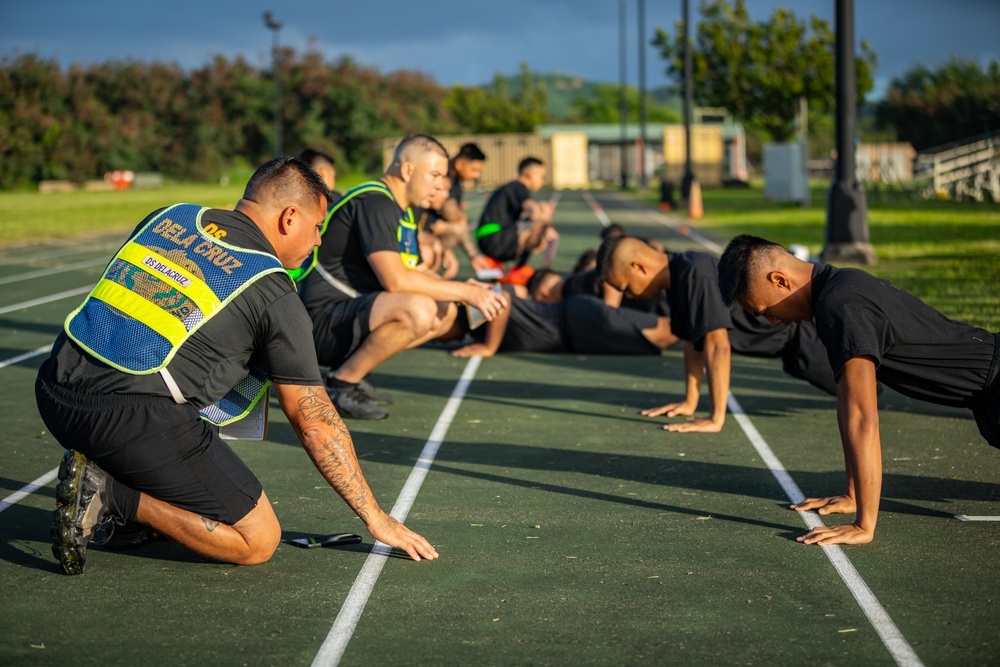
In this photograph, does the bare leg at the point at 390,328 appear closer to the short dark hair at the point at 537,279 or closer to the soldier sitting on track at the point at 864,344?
the soldier sitting on track at the point at 864,344

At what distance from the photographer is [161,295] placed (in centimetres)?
423

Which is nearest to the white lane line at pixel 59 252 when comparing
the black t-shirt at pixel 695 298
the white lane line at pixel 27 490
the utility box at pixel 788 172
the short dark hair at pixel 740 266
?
the white lane line at pixel 27 490

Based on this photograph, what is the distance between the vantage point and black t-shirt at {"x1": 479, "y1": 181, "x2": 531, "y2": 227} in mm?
13930

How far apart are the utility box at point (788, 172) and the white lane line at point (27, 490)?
30007 millimetres

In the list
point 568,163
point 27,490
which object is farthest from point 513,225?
point 568,163

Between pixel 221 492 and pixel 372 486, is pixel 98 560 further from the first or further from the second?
pixel 372 486

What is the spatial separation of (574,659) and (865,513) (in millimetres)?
1626

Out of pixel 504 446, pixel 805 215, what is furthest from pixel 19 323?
pixel 805 215

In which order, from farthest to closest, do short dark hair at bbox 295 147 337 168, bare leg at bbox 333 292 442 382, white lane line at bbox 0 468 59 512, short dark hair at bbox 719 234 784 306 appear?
short dark hair at bbox 295 147 337 168 → bare leg at bbox 333 292 442 382 → white lane line at bbox 0 468 59 512 → short dark hair at bbox 719 234 784 306

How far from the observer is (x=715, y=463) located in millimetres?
6254

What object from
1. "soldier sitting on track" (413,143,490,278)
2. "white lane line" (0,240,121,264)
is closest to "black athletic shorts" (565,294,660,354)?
"soldier sitting on track" (413,143,490,278)

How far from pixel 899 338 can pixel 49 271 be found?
14943mm

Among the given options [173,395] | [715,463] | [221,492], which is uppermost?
[173,395]

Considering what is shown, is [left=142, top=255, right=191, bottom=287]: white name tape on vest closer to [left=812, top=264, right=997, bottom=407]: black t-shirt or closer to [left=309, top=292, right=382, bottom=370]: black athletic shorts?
[left=812, top=264, right=997, bottom=407]: black t-shirt
